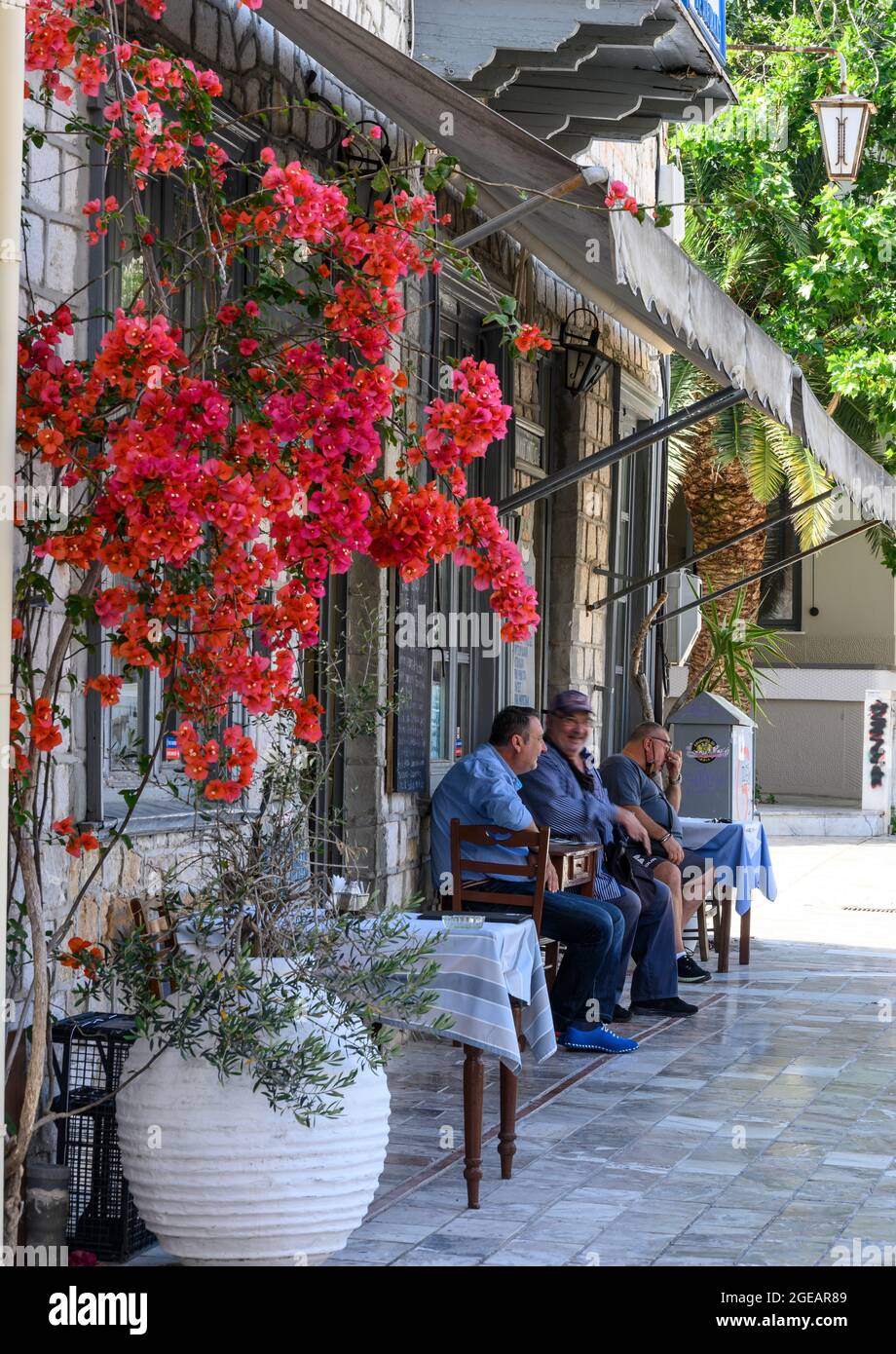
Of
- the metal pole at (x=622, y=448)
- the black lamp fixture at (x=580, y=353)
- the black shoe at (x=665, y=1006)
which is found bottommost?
the black shoe at (x=665, y=1006)

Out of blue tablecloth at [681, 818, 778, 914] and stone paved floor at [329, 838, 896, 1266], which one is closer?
stone paved floor at [329, 838, 896, 1266]

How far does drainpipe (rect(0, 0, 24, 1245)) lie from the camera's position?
281cm

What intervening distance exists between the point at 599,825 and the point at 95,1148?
4087mm

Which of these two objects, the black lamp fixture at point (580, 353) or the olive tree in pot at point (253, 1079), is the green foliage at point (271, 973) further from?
the black lamp fixture at point (580, 353)

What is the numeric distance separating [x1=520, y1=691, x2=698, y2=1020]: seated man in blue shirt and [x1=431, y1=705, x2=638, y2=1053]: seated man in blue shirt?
1.49ft

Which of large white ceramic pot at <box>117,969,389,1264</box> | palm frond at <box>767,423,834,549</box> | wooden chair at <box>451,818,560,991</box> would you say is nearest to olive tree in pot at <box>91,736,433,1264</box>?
large white ceramic pot at <box>117,969,389,1264</box>

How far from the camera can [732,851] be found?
367 inches

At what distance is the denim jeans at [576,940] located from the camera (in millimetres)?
6910

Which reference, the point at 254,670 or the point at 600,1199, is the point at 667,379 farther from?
the point at 254,670

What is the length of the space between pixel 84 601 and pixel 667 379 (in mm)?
9048

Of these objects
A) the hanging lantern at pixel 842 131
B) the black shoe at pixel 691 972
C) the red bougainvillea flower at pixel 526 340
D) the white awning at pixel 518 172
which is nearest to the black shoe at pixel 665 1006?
the black shoe at pixel 691 972

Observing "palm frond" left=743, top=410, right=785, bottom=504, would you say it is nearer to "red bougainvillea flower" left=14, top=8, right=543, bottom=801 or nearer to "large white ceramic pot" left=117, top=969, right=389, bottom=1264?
"red bougainvillea flower" left=14, top=8, right=543, bottom=801

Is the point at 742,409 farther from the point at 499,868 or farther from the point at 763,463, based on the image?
the point at 499,868

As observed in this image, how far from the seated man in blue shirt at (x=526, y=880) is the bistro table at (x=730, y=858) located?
2132 millimetres
